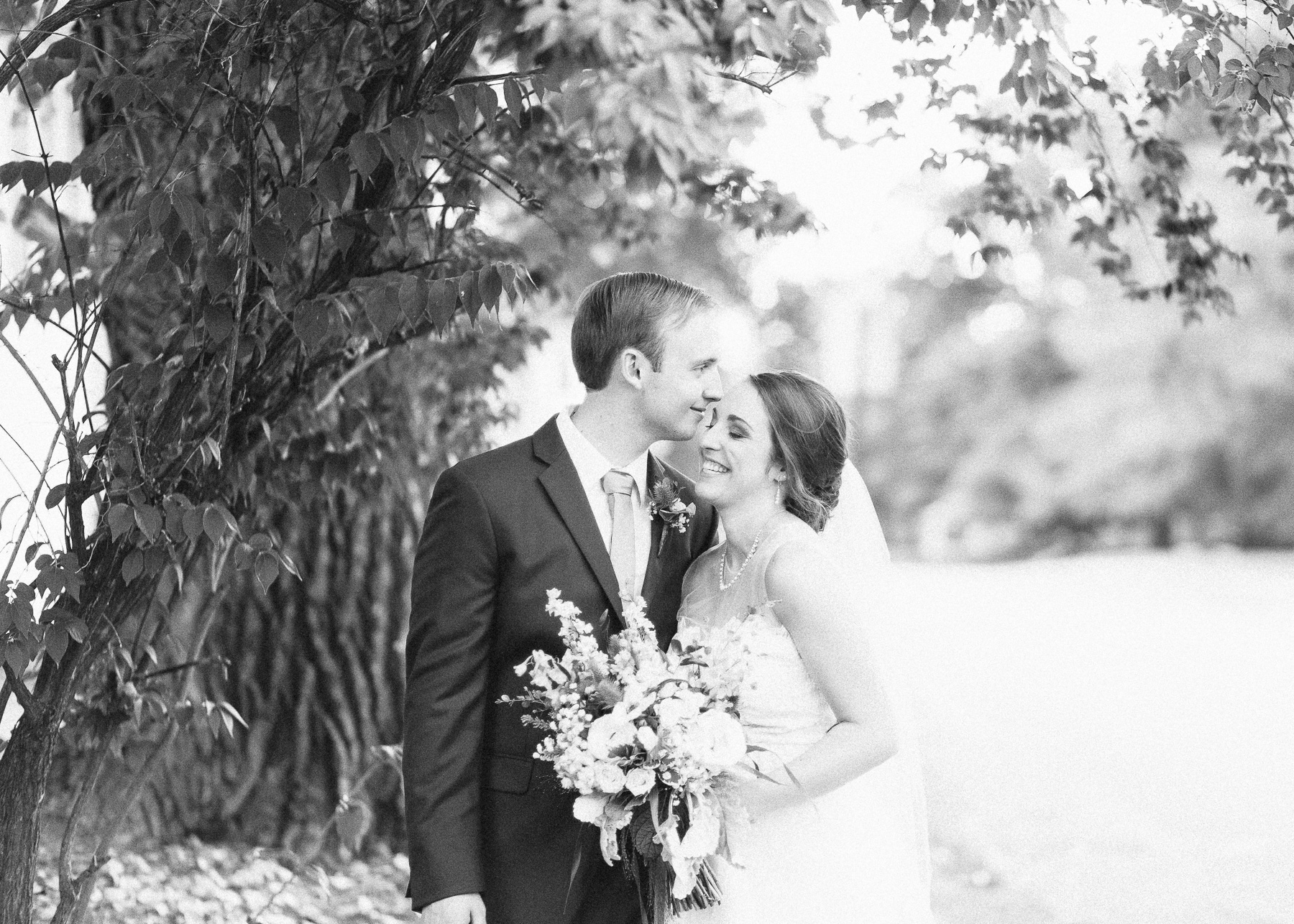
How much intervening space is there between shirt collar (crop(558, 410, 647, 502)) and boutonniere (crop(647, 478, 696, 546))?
32 millimetres

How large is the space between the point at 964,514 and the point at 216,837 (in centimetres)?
2457

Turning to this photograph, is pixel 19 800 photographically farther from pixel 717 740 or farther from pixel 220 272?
pixel 717 740

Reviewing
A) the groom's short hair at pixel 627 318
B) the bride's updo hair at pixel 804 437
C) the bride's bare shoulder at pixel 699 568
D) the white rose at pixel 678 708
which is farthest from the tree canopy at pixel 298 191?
the white rose at pixel 678 708

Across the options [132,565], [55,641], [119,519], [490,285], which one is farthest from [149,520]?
[490,285]

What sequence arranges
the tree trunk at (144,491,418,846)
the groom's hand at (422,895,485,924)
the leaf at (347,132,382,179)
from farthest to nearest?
the tree trunk at (144,491,418,846) < the leaf at (347,132,382,179) < the groom's hand at (422,895,485,924)

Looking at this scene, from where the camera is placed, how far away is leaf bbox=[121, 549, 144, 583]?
3.02m

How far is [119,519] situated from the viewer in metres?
2.87

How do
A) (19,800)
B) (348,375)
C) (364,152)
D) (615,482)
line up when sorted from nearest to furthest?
(364,152) → (615,482) → (19,800) → (348,375)

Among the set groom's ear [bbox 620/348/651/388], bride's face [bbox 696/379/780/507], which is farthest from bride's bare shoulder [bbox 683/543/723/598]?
groom's ear [bbox 620/348/651/388]

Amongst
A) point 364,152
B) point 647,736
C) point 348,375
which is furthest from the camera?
point 348,375

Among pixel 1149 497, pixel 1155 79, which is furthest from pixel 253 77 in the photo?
pixel 1149 497

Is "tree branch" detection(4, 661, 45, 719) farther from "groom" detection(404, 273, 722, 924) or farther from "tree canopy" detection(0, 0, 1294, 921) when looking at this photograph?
"groom" detection(404, 273, 722, 924)

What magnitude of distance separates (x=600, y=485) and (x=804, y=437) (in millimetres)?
506

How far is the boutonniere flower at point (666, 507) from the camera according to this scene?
2.88m
